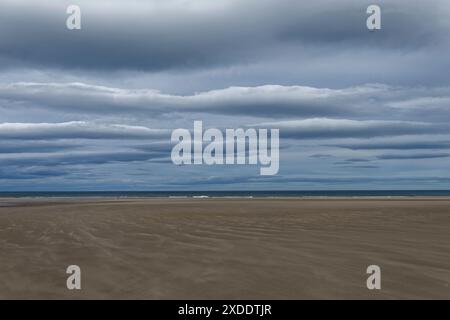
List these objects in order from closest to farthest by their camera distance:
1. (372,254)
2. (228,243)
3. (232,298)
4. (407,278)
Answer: (232,298), (407,278), (372,254), (228,243)

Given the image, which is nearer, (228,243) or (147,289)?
(147,289)

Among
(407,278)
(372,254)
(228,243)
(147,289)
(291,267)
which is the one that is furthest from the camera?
(228,243)

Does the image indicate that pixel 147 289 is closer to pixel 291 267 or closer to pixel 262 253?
pixel 291 267
